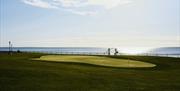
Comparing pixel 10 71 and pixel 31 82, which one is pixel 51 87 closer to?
pixel 31 82

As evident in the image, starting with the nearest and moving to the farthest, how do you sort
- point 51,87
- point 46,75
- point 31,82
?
point 51,87 < point 31,82 < point 46,75

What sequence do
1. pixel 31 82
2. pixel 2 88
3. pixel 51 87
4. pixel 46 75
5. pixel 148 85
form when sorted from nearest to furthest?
pixel 2 88, pixel 51 87, pixel 31 82, pixel 148 85, pixel 46 75

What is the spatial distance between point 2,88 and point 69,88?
13.4 ft

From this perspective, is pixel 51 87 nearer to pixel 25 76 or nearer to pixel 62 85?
pixel 62 85

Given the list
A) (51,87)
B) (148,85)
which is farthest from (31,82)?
(148,85)

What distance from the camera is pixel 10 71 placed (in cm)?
2280

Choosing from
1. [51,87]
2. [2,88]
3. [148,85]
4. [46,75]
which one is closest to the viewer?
[2,88]

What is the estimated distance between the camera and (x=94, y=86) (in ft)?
61.1

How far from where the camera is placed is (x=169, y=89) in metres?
18.6

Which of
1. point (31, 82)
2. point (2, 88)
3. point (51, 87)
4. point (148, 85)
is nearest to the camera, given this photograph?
point (2, 88)

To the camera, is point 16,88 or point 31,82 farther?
point 31,82

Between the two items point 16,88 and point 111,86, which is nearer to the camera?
point 16,88

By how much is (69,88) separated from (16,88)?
3.28 metres

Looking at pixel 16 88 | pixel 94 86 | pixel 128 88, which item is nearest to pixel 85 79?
pixel 94 86
